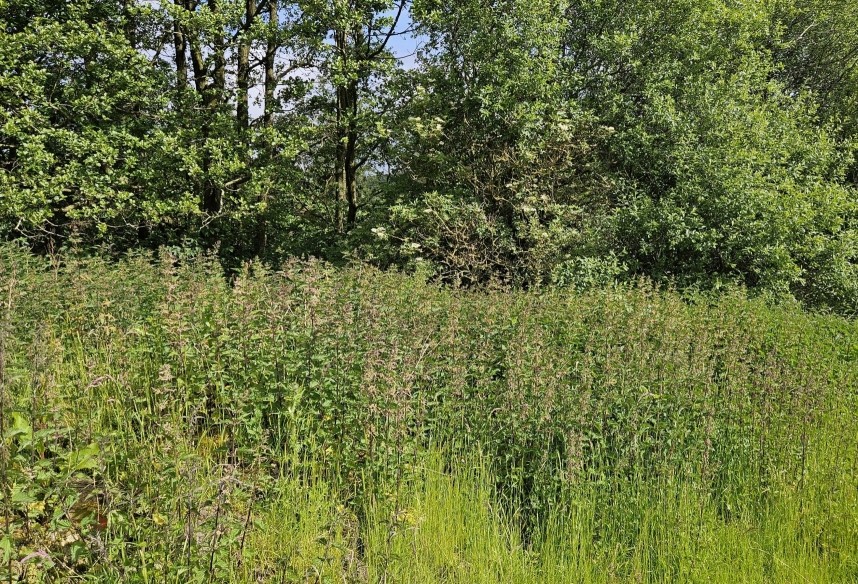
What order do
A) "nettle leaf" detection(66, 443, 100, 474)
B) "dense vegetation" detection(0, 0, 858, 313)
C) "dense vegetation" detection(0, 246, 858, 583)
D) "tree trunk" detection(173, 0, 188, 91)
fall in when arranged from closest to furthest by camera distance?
"nettle leaf" detection(66, 443, 100, 474)
"dense vegetation" detection(0, 246, 858, 583)
"dense vegetation" detection(0, 0, 858, 313)
"tree trunk" detection(173, 0, 188, 91)

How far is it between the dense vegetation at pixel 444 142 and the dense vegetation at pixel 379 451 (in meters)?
5.71

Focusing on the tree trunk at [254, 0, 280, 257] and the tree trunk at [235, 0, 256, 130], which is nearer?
the tree trunk at [254, 0, 280, 257]

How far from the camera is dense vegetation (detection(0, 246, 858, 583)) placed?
2.57m

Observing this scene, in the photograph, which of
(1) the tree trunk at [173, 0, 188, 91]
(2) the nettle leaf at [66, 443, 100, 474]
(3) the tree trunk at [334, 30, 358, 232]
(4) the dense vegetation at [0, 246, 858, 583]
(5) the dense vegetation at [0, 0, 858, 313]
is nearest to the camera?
(2) the nettle leaf at [66, 443, 100, 474]

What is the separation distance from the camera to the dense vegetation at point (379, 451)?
2.57 metres

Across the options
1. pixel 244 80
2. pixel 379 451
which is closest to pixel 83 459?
pixel 379 451

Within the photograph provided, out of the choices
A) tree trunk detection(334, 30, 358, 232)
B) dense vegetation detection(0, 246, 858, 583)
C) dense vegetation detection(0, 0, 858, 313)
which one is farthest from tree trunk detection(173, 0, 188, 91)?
dense vegetation detection(0, 246, 858, 583)

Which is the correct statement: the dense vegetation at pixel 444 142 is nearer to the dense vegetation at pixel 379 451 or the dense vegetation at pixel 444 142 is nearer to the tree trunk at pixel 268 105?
the tree trunk at pixel 268 105

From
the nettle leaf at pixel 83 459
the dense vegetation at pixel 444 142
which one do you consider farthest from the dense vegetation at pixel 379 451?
the dense vegetation at pixel 444 142

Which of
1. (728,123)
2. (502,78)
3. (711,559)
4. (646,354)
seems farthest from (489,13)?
(711,559)

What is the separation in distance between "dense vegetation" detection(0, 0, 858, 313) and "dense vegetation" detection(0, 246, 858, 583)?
5708 millimetres

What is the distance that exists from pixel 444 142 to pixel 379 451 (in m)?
8.98

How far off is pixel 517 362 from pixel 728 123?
1024 cm

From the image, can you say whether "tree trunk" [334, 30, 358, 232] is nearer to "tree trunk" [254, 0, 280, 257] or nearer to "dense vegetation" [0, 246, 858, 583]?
"tree trunk" [254, 0, 280, 257]
